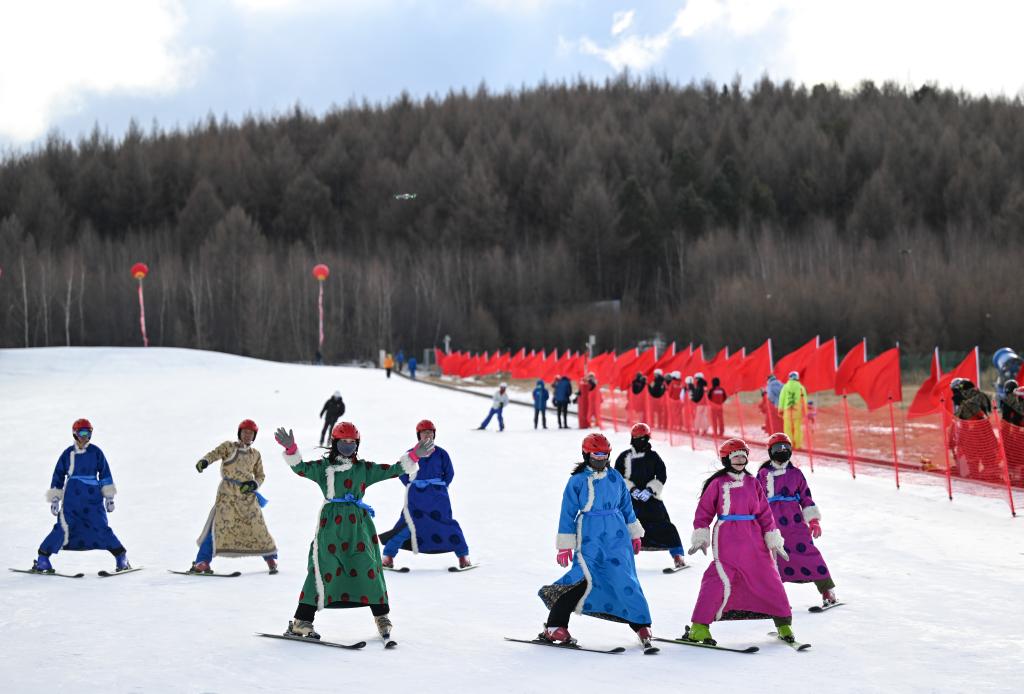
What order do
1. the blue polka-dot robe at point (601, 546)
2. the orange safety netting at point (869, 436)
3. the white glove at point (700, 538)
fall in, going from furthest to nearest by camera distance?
the orange safety netting at point (869, 436) → the white glove at point (700, 538) → the blue polka-dot robe at point (601, 546)

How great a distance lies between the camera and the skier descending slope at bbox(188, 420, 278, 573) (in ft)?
34.7

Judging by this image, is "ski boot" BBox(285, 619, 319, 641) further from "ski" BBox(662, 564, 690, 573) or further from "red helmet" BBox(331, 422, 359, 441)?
"ski" BBox(662, 564, 690, 573)

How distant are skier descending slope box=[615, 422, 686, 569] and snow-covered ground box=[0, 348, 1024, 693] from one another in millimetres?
278

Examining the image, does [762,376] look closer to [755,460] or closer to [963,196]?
[755,460]

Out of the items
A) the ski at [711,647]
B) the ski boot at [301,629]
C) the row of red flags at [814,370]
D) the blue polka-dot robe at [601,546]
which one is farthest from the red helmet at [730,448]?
the row of red flags at [814,370]

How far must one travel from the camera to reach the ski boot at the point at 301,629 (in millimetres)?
7469

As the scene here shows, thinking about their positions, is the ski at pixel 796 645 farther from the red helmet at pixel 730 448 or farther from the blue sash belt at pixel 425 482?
the blue sash belt at pixel 425 482

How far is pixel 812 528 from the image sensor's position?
8539 mm

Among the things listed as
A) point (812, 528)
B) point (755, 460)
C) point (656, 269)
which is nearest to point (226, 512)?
point (812, 528)

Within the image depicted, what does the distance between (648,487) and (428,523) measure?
203 centimetres

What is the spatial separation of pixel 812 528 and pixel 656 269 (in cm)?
9272

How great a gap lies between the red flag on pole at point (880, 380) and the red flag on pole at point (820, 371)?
1727 mm

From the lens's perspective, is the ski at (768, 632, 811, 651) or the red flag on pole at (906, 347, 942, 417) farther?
the red flag on pole at (906, 347, 942, 417)

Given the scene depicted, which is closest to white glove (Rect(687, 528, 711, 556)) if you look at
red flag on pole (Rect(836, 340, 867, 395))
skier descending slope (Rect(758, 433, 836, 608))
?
skier descending slope (Rect(758, 433, 836, 608))
